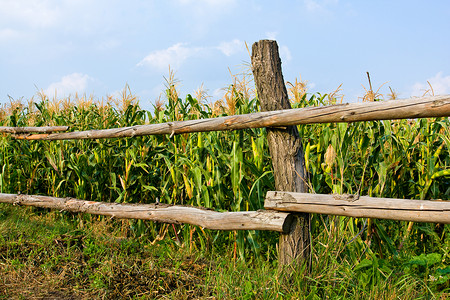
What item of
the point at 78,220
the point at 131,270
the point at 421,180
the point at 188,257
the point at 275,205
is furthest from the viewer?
the point at 78,220

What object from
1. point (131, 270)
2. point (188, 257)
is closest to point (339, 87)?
point (188, 257)

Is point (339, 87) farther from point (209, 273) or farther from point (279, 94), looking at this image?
point (209, 273)

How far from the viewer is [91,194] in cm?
605

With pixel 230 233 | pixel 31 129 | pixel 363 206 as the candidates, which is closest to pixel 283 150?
pixel 363 206

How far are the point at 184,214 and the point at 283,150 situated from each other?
1.29 meters

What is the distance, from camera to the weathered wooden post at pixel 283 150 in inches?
130

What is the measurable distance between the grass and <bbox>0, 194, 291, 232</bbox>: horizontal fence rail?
320mm

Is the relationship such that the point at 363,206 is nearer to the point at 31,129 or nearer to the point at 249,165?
the point at 249,165

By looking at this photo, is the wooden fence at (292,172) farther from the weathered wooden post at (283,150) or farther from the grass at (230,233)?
the grass at (230,233)

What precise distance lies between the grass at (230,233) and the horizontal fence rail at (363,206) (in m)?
0.36

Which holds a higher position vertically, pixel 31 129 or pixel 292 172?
pixel 31 129

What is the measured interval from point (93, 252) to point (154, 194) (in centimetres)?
136

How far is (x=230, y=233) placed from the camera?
4160mm

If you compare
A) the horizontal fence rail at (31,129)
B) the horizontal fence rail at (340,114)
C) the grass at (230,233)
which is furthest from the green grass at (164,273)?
the horizontal fence rail at (31,129)
